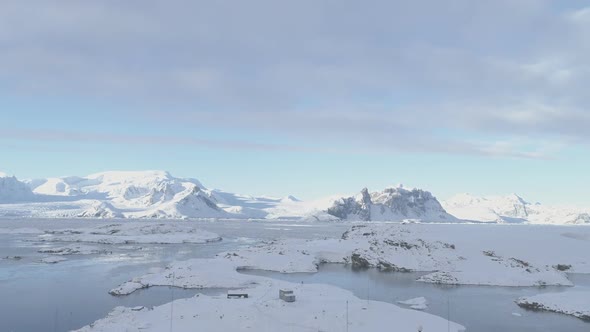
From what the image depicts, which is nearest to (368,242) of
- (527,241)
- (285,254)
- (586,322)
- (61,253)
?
(285,254)

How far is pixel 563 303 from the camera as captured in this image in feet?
161

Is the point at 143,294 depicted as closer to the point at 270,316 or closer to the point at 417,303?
the point at 270,316

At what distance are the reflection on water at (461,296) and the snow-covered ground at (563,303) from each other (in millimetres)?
1278

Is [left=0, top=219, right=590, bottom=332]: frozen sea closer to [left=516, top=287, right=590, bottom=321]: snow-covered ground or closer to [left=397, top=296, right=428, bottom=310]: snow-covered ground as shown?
[left=397, top=296, right=428, bottom=310]: snow-covered ground

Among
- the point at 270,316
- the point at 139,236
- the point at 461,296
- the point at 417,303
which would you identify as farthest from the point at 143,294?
the point at 139,236

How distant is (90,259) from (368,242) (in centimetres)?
5075

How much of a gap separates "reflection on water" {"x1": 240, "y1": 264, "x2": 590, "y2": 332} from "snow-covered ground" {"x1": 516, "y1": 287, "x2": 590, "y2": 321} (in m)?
1.28

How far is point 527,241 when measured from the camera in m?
101

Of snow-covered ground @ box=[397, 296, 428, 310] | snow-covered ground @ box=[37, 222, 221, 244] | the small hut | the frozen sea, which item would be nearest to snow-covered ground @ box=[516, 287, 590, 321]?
the frozen sea

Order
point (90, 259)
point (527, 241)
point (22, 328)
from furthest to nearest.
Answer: point (527, 241) < point (90, 259) < point (22, 328)

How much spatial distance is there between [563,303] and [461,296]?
33.3 ft

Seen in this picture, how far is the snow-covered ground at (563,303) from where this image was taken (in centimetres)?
4667

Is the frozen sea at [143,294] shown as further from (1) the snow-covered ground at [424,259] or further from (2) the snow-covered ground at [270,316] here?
(2) the snow-covered ground at [270,316]

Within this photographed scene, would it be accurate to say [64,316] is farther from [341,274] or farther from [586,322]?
[586,322]
